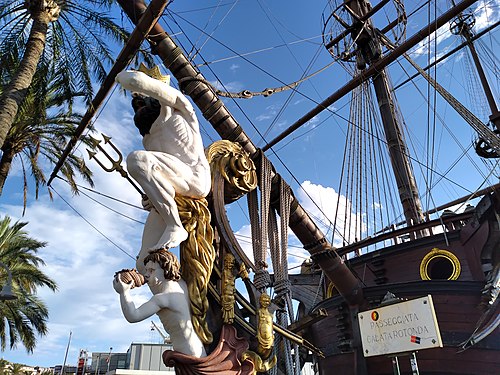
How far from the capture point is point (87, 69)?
886 cm

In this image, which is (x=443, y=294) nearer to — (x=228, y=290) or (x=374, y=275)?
(x=374, y=275)

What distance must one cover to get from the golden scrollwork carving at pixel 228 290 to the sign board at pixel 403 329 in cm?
216

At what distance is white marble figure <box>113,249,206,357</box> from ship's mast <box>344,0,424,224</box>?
36.0 ft

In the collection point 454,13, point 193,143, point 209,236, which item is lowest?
point 209,236

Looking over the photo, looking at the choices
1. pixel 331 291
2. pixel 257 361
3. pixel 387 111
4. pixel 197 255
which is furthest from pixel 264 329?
pixel 387 111

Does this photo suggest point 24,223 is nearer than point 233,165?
No

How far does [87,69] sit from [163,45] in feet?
13.1

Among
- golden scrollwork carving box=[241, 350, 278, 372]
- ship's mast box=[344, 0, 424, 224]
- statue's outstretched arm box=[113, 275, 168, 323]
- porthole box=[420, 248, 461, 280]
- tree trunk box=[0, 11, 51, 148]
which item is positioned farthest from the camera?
ship's mast box=[344, 0, 424, 224]

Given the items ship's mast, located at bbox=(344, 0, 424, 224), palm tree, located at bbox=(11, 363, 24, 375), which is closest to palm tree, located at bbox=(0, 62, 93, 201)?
ship's mast, located at bbox=(344, 0, 424, 224)

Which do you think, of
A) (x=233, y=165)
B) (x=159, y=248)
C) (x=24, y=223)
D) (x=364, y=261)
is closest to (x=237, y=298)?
(x=159, y=248)

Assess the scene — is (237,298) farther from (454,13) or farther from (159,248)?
(454,13)

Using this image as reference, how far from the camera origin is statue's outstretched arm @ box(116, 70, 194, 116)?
2711mm

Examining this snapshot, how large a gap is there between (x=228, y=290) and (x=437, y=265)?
23.3 ft

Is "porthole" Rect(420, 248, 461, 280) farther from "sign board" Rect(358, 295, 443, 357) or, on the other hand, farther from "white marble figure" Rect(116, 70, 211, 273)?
"white marble figure" Rect(116, 70, 211, 273)
